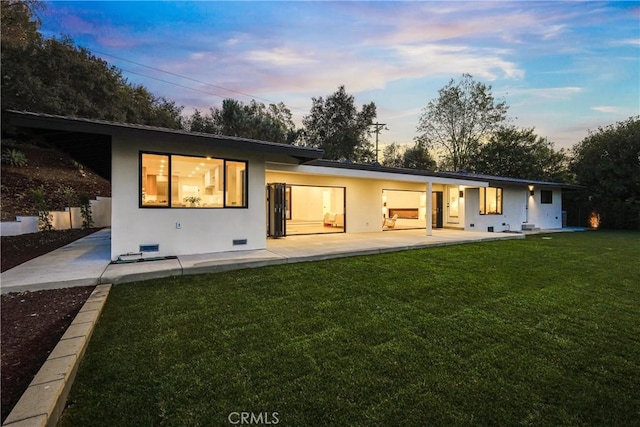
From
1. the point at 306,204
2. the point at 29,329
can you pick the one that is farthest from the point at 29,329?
the point at 306,204

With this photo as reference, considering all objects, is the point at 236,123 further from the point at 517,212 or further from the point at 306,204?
the point at 517,212

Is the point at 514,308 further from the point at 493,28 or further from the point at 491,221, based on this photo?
the point at 491,221

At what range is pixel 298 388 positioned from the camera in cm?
204

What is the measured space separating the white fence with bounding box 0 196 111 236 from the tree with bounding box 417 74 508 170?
24.4 m

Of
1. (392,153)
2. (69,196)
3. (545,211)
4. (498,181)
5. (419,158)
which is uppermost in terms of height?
(392,153)

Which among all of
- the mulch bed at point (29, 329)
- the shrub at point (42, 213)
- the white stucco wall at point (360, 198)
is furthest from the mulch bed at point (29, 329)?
the white stucco wall at point (360, 198)

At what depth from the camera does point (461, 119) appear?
2588 cm

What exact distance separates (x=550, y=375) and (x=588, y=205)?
21970 mm

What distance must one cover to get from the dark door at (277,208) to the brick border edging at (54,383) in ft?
22.7

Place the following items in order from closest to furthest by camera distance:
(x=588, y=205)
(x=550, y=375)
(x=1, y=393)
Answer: (x=1, y=393)
(x=550, y=375)
(x=588, y=205)

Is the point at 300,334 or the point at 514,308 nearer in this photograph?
the point at 300,334

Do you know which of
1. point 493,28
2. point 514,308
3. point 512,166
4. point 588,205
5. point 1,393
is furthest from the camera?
point 512,166

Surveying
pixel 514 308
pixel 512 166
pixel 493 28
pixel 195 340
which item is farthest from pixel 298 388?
pixel 512 166

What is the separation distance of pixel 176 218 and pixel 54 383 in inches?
193
